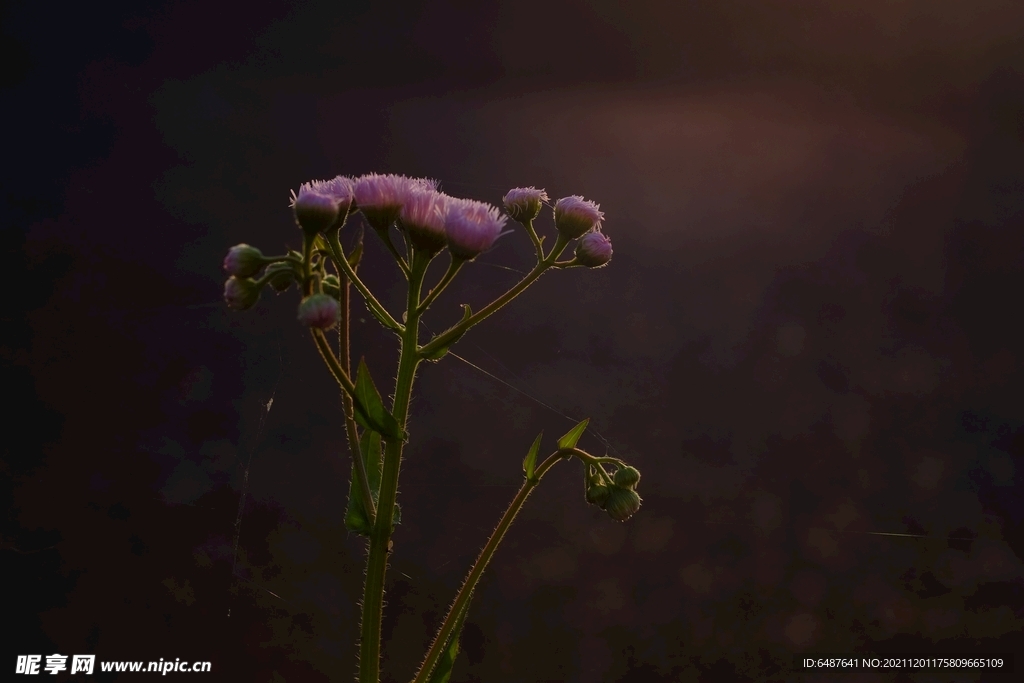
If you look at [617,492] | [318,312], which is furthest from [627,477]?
[318,312]

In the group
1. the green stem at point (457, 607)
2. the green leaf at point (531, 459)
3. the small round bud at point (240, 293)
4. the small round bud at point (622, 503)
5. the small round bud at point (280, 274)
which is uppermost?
the small round bud at point (280, 274)

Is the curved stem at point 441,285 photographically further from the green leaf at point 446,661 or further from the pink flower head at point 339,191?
the green leaf at point 446,661

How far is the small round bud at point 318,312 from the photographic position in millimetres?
324

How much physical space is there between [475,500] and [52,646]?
0.53 meters

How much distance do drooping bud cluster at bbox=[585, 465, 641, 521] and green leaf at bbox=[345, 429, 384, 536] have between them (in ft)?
0.49

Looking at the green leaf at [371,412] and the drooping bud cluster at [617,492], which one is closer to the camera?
the green leaf at [371,412]

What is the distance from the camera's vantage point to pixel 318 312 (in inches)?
12.8

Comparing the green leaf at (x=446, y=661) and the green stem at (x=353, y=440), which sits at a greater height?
the green stem at (x=353, y=440)

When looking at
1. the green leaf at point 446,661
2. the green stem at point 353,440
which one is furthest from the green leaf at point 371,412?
the green leaf at point 446,661

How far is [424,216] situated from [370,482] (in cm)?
15

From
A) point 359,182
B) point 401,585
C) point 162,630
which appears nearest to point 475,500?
point 401,585

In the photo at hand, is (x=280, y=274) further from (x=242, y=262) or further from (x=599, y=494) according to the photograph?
(x=599, y=494)

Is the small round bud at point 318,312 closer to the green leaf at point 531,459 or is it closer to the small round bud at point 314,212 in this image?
the small round bud at point 314,212

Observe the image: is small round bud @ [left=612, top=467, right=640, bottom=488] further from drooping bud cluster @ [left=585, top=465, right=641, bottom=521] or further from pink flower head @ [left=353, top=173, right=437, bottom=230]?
pink flower head @ [left=353, top=173, right=437, bottom=230]
